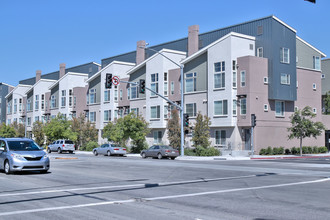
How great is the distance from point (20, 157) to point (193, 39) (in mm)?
35946

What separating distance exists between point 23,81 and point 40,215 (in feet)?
321

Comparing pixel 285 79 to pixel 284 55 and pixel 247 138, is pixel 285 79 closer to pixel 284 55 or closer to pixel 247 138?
pixel 284 55

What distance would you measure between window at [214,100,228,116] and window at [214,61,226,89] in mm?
1783

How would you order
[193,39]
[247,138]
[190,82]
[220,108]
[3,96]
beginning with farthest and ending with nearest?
[3,96], [193,39], [190,82], [220,108], [247,138]

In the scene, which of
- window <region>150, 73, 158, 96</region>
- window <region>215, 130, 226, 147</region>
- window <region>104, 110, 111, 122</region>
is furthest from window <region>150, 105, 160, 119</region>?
window <region>104, 110, 111, 122</region>

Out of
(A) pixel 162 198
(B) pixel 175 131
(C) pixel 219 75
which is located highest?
(C) pixel 219 75

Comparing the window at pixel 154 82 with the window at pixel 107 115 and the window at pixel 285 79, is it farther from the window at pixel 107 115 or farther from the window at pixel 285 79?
the window at pixel 285 79

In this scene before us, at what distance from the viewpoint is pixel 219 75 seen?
145 feet

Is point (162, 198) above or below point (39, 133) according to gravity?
below

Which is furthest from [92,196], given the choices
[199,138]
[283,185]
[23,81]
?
[23,81]

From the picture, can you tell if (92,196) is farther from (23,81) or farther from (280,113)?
(23,81)

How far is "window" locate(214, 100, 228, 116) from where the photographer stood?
43.5m

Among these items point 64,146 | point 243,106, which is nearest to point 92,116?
point 64,146

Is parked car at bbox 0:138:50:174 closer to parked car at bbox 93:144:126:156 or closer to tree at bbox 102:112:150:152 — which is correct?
parked car at bbox 93:144:126:156
